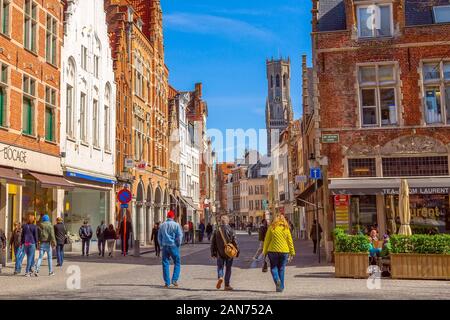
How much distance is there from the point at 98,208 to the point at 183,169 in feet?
86.7

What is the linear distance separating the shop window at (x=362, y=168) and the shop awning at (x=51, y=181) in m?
11.7

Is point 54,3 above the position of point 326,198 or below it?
above

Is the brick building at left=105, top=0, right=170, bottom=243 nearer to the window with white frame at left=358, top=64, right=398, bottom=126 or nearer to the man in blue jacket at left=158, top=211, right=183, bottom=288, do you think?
the window with white frame at left=358, top=64, right=398, bottom=126

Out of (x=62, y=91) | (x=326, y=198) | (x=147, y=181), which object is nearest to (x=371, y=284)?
(x=326, y=198)

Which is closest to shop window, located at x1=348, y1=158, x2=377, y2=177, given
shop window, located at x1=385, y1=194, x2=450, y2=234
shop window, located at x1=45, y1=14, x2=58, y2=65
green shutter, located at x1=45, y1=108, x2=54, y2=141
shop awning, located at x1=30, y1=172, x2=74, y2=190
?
shop window, located at x1=385, y1=194, x2=450, y2=234

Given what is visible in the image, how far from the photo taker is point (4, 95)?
2102 cm

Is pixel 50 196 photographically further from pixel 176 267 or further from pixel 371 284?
pixel 371 284

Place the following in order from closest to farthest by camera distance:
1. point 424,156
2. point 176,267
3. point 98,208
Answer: point 176,267 < point 424,156 < point 98,208

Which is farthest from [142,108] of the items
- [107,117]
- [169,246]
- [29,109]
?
[169,246]

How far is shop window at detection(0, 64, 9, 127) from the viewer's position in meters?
20.8

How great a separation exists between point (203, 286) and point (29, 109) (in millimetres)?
13240

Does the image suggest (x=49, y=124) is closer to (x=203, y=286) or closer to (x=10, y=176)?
(x=10, y=176)

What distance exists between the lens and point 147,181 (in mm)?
39188

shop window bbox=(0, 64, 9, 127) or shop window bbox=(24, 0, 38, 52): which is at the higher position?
shop window bbox=(24, 0, 38, 52)
